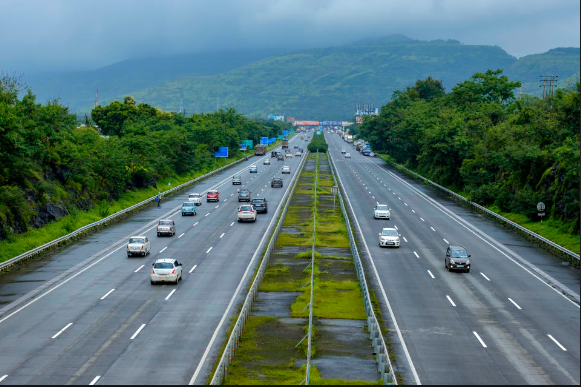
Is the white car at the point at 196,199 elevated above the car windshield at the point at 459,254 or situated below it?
above

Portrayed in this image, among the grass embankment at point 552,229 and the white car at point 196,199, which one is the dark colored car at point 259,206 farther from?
the grass embankment at point 552,229

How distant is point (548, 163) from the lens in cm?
7231

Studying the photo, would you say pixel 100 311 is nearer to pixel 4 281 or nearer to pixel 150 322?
pixel 150 322

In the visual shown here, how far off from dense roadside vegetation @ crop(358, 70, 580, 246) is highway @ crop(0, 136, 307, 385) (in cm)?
2678

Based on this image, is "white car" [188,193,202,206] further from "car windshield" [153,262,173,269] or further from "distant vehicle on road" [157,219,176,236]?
"car windshield" [153,262,173,269]

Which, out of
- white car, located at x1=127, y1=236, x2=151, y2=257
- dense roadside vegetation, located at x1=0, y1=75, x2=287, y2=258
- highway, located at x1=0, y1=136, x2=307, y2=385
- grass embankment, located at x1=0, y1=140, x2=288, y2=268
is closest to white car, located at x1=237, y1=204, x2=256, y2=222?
highway, located at x1=0, y1=136, x2=307, y2=385

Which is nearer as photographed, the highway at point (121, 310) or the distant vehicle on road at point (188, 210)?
the highway at point (121, 310)

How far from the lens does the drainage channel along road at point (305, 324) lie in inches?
998

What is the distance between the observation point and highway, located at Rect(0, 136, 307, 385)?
84.3 feet

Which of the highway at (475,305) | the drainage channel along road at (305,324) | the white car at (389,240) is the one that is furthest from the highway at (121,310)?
the white car at (389,240)

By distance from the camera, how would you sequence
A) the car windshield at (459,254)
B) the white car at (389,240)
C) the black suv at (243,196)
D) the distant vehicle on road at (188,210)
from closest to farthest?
the car windshield at (459,254) → the white car at (389,240) → the distant vehicle on road at (188,210) → the black suv at (243,196)

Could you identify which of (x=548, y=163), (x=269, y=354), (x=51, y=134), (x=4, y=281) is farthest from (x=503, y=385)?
(x=51, y=134)

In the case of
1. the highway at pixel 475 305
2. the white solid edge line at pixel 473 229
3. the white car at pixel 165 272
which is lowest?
the white solid edge line at pixel 473 229

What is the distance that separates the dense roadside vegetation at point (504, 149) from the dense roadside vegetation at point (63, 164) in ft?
138
